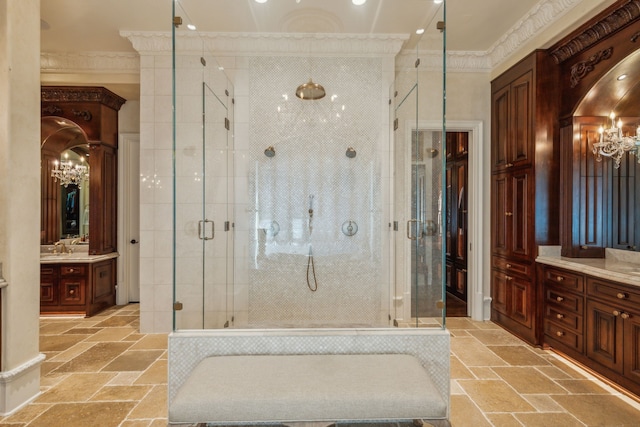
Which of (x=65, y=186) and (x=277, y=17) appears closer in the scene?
(x=277, y=17)

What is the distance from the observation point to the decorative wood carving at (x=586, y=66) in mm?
2773

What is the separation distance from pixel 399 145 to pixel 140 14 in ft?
9.34

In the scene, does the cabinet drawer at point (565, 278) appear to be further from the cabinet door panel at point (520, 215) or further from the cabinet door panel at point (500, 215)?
the cabinet door panel at point (500, 215)

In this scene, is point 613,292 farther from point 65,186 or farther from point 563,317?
point 65,186

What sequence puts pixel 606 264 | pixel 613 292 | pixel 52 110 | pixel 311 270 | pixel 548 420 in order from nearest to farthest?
pixel 548 420 → pixel 613 292 → pixel 606 264 → pixel 311 270 → pixel 52 110

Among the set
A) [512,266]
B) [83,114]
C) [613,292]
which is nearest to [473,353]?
[512,266]

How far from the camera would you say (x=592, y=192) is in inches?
123

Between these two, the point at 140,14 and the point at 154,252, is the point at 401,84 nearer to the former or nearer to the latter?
the point at 140,14

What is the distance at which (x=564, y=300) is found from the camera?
9.80ft

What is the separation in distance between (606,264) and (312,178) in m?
2.60

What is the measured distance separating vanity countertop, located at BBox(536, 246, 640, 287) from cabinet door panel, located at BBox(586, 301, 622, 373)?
A: 0.84 ft

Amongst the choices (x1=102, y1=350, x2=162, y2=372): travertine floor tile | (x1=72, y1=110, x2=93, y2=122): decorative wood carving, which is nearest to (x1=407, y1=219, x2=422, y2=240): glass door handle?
(x1=102, y1=350, x2=162, y2=372): travertine floor tile

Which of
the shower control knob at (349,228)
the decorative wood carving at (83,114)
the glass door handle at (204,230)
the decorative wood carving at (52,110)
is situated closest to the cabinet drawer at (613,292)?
the shower control knob at (349,228)

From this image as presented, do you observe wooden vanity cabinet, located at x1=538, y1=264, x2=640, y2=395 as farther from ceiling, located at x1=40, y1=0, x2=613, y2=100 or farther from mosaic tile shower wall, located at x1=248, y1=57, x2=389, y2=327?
ceiling, located at x1=40, y1=0, x2=613, y2=100
